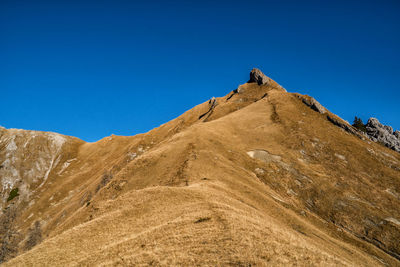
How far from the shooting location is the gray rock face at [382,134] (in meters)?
92.0

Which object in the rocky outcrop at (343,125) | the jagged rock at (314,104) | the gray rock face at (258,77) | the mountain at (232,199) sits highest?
the gray rock face at (258,77)

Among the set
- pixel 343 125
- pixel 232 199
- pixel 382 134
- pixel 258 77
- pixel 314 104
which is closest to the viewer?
pixel 232 199

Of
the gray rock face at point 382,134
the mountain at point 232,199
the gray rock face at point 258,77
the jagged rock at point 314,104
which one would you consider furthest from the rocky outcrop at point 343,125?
the gray rock face at point 258,77

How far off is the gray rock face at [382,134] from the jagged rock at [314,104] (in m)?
22.7

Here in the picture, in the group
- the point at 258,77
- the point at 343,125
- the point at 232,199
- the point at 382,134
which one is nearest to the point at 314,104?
the point at 343,125

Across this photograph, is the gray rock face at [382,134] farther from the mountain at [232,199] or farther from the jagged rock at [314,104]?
the jagged rock at [314,104]

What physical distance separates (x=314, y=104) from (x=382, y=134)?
2911cm

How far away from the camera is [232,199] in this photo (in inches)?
1401

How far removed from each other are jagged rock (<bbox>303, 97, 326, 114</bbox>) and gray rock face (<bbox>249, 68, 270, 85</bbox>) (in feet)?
143

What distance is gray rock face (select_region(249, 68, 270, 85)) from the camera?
14607 centimetres

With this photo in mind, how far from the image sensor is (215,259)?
16656mm

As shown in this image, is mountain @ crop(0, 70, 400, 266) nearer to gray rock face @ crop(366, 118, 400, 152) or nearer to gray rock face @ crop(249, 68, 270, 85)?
gray rock face @ crop(249, 68, 270, 85)

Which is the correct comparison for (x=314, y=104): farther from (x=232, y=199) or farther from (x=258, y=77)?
(x=232, y=199)

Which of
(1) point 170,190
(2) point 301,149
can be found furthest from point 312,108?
(1) point 170,190
